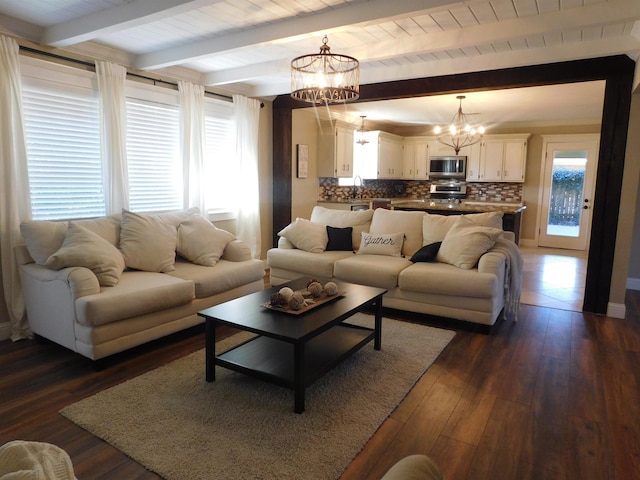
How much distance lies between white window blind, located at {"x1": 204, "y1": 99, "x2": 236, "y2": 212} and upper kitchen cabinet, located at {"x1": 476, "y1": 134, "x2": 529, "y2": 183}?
5395 mm

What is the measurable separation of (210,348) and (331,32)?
91.2 inches

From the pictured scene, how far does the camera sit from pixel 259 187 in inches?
227

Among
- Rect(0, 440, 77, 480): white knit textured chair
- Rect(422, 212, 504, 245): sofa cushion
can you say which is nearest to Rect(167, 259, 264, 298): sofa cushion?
Rect(422, 212, 504, 245): sofa cushion

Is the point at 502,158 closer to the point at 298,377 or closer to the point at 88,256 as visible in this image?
the point at 298,377

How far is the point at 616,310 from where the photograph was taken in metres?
4.04

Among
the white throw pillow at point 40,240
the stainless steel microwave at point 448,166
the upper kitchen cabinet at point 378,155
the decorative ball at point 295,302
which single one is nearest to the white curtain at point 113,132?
the white throw pillow at point 40,240

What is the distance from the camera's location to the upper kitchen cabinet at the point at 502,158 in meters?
8.09

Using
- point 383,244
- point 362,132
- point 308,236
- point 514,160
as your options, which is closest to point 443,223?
point 383,244

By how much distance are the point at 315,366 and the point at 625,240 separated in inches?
131

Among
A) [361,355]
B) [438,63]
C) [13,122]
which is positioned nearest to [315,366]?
[361,355]

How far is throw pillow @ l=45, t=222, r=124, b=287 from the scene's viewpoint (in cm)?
295

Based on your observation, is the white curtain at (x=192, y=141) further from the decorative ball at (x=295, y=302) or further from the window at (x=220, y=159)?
the decorative ball at (x=295, y=302)

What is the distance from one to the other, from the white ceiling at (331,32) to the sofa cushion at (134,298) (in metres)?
1.84

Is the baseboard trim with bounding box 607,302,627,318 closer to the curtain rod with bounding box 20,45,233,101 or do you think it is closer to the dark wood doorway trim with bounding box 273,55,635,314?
the dark wood doorway trim with bounding box 273,55,635,314
